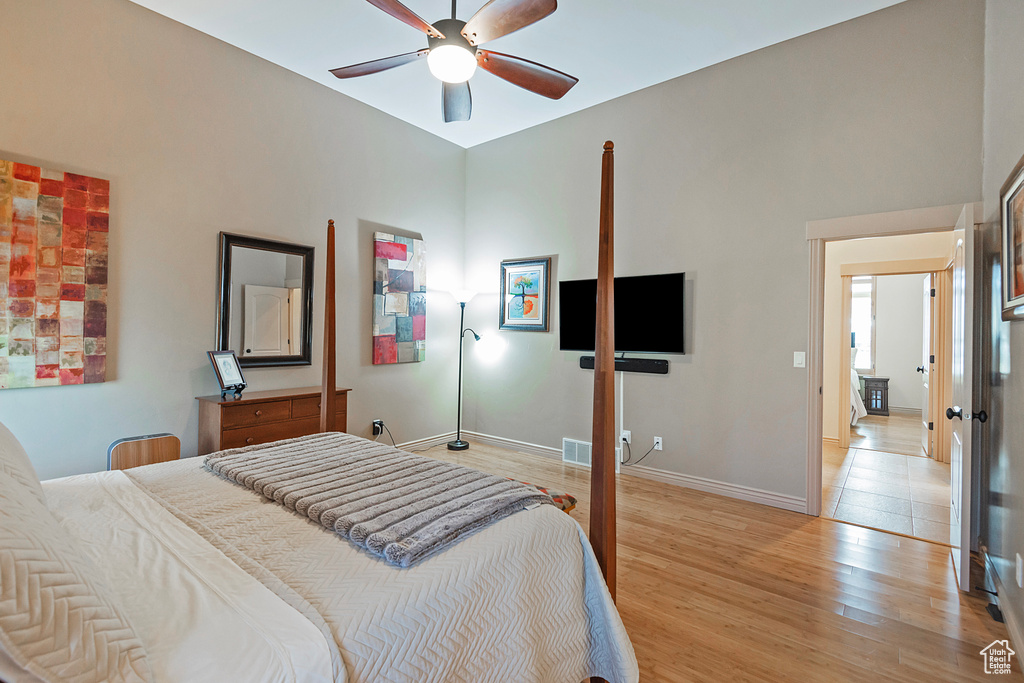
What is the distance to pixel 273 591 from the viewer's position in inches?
→ 44.8

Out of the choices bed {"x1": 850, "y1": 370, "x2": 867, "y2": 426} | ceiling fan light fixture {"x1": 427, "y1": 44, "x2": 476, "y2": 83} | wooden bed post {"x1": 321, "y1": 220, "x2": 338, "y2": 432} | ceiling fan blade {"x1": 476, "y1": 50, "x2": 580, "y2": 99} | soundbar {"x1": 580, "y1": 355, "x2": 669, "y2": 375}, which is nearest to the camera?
ceiling fan light fixture {"x1": 427, "y1": 44, "x2": 476, "y2": 83}

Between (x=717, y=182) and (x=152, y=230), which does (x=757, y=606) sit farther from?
(x=152, y=230)

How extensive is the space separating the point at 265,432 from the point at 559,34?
3.35 meters

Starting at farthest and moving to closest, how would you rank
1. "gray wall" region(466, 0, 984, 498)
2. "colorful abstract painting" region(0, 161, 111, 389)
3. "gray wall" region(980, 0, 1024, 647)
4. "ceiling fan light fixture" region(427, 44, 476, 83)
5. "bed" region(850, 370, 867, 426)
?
"bed" region(850, 370, 867, 426) < "gray wall" region(466, 0, 984, 498) < "colorful abstract painting" region(0, 161, 111, 389) < "ceiling fan light fixture" region(427, 44, 476, 83) < "gray wall" region(980, 0, 1024, 647)

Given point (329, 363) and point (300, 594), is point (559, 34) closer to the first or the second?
point (329, 363)

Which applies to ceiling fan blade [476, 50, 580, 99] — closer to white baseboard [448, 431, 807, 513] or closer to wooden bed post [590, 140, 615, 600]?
wooden bed post [590, 140, 615, 600]

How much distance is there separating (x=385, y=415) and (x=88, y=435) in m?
2.15

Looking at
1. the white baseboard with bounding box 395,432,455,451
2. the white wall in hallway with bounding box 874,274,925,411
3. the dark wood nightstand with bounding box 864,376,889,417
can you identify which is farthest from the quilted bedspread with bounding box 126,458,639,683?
the white wall in hallway with bounding box 874,274,925,411

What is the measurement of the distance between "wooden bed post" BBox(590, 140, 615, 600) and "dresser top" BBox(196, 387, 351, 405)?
2529 millimetres

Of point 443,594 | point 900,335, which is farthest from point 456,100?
point 900,335

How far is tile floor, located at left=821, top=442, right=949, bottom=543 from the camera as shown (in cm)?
316

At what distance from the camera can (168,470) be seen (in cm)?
206

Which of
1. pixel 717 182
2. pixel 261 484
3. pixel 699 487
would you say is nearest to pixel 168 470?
pixel 261 484

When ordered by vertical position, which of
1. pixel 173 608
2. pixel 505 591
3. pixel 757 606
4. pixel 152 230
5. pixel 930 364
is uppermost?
pixel 152 230
